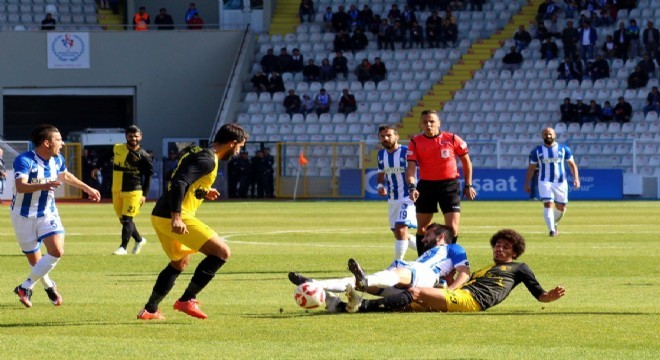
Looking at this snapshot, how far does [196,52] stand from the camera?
2143 inches

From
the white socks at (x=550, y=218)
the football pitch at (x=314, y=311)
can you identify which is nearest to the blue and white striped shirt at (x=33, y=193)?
the football pitch at (x=314, y=311)

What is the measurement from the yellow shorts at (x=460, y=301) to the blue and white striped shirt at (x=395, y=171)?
22.1ft

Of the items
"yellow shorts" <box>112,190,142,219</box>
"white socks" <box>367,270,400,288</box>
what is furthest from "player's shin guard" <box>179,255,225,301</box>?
"yellow shorts" <box>112,190,142,219</box>

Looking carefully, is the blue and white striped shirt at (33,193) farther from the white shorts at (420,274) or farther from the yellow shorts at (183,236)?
Answer: the white shorts at (420,274)

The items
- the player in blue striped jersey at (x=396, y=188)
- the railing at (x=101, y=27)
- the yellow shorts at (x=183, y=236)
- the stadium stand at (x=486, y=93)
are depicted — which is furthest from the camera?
the railing at (x=101, y=27)

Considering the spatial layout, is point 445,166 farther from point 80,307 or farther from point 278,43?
point 278,43

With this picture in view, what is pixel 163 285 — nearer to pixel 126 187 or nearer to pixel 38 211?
pixel 38 211

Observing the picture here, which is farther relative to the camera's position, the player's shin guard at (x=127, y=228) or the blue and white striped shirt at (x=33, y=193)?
the player's shin guard at (x=127, y=228)

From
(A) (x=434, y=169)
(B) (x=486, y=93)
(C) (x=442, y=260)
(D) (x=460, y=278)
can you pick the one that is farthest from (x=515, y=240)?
(B) (x=486, y=93)

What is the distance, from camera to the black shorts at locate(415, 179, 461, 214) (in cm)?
1692

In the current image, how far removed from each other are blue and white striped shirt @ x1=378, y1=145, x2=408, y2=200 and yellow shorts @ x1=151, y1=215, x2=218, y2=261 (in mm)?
7702

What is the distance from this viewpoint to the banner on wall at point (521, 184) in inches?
1783

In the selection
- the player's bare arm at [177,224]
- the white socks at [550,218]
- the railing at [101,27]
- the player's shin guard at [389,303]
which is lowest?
the white socks at [550,218]

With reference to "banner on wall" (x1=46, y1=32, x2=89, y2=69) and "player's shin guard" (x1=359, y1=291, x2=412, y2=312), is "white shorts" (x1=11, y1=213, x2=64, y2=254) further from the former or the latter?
"banner on wall" (x1=46, y1=32, x2=89, y2=69)
